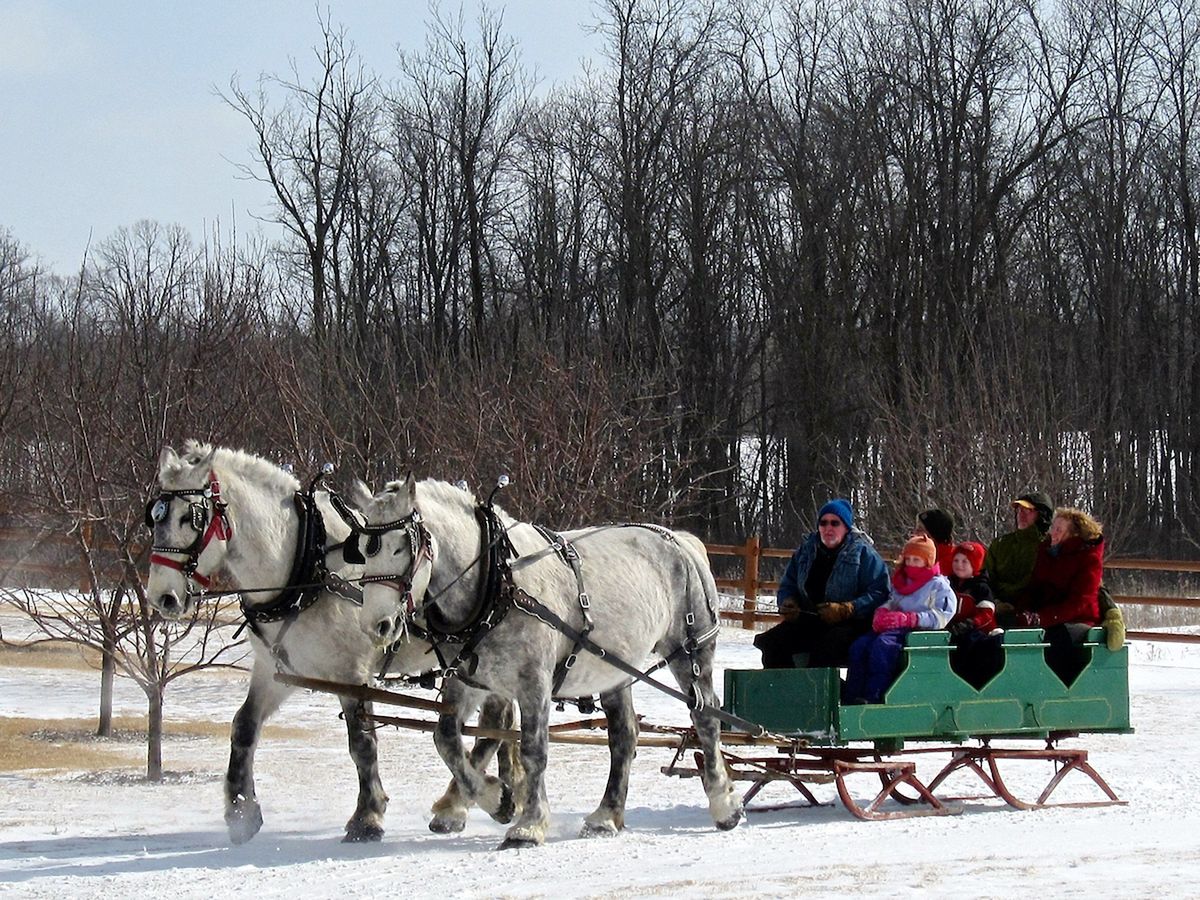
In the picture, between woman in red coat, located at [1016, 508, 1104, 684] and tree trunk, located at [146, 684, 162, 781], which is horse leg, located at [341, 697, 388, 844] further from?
woman in red coat, located at [1016, 508, 1104, 684]

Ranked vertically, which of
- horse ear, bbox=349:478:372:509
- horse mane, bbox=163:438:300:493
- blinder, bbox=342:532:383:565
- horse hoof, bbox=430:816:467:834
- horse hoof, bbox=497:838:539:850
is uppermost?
horse mane, bbox=163:438:300:493

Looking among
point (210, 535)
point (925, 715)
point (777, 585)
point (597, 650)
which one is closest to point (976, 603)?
point (925, 715)

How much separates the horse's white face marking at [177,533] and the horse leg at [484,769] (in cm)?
179

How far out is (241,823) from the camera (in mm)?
7953

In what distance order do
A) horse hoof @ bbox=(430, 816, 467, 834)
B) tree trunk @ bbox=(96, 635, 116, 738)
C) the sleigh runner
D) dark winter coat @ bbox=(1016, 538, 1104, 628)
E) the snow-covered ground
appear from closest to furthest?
the snow-covered ground → horse hoof @ bbox=(430, 816, 467, 834) → the sleigh runner → dark winter coat @ bbox=(1016, 538, 1104, 628) → tree trunk @ bbox=(96, 635, 116, 738)

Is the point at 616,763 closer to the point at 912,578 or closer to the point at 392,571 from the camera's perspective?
the point at 392,571

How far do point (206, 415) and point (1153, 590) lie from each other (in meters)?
20.2

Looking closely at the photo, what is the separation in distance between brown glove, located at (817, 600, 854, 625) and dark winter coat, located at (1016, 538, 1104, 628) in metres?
1.48

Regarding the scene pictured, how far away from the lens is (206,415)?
13703 millimetres

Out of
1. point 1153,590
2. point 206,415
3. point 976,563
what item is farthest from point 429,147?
point 976,563

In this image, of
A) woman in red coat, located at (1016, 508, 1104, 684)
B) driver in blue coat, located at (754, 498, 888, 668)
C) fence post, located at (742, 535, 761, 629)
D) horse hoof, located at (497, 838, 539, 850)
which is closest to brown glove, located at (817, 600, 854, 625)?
driver in blue coat, located at (754, 498, 888, 668)

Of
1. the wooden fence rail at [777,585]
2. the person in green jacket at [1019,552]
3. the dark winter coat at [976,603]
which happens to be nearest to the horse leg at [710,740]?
the dark winter coat at [976,603]

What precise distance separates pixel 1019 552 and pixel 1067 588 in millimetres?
400

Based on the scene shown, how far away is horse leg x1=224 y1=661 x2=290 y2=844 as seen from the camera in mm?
7957
